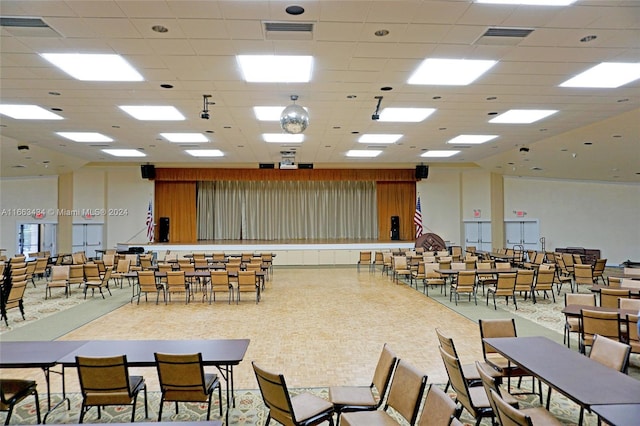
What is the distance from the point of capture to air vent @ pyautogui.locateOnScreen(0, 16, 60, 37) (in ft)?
17.5

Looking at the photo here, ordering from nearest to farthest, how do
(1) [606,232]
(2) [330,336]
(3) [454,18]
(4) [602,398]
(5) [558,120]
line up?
(4) [602,398] → (3) [454,18] → (2) [330,336] → (5) [558,120] → (1) [606,232]

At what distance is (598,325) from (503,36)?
4319 mm

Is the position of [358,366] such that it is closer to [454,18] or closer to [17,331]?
[454,18]

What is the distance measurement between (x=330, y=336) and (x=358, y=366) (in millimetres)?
1791

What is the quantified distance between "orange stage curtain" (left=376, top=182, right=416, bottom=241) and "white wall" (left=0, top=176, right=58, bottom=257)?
17156 millimetres

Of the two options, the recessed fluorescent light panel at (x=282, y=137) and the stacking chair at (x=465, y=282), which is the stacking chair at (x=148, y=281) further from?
the stacking chair at (x=465, y=282)

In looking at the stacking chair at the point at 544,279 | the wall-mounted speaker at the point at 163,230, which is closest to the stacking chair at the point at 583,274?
the stacking chair at the point at 544,279

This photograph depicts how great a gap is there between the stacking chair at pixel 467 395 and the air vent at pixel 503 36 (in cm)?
435

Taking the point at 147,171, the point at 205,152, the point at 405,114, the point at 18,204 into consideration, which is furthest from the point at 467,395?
the point at 18,204

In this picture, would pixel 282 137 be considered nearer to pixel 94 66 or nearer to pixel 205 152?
pixel 205 152

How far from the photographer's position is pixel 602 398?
3227 mm

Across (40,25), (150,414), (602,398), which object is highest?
(40,25)

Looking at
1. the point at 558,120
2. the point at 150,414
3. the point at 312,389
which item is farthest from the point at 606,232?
the point at 150,414

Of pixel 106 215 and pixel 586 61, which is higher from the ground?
pixel 586 61
